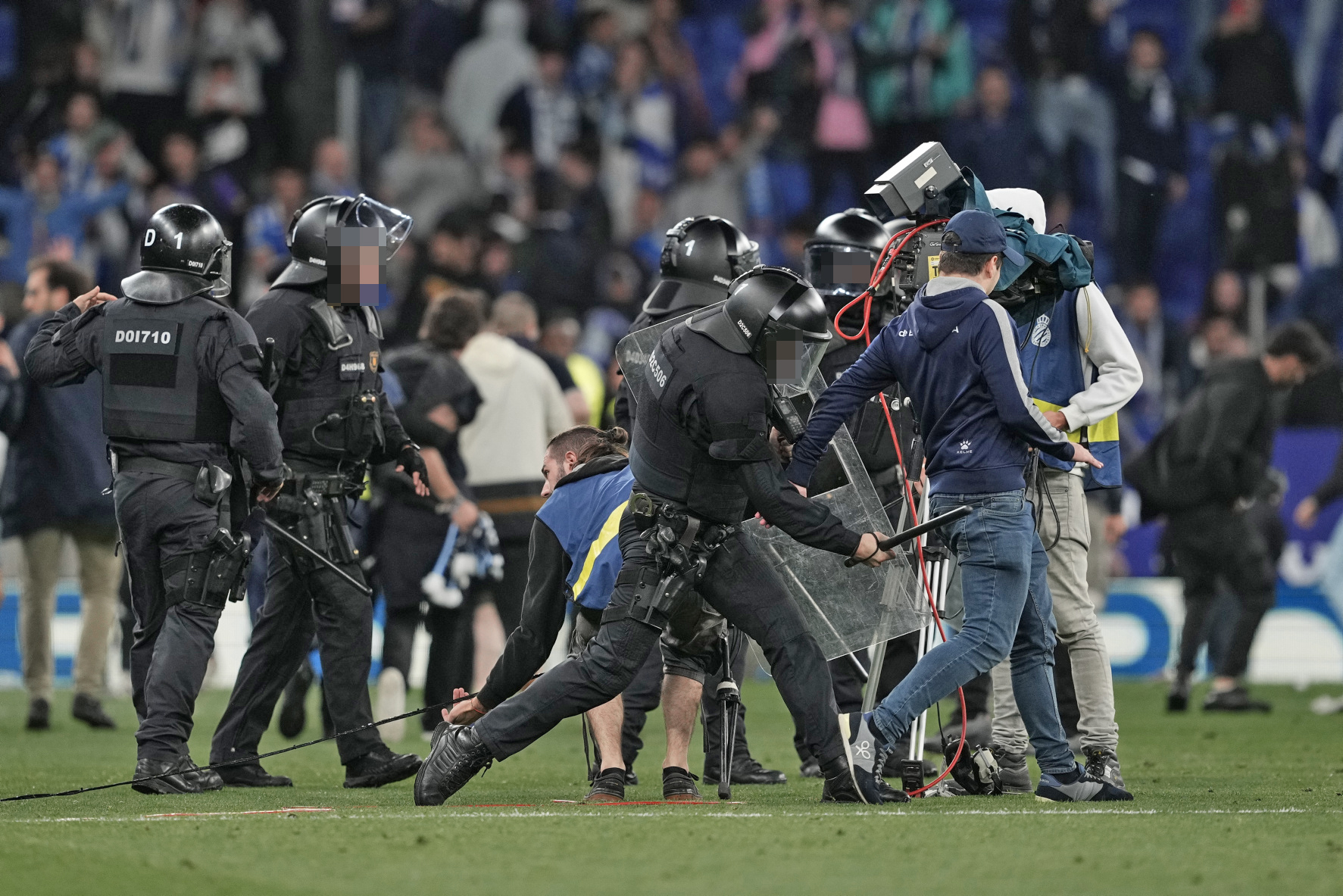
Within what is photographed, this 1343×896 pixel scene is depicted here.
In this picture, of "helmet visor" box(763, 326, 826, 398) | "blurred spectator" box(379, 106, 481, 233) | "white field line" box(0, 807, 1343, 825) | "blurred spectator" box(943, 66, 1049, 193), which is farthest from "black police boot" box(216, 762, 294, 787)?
"blurred spectator" box(943, 66, 1049, 193)

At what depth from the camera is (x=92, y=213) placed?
53.9 feet

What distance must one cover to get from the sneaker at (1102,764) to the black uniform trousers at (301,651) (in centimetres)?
277

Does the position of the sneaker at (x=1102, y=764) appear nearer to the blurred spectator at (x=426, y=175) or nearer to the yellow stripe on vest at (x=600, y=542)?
the yellow stripe on vest at (x=600, y=542)

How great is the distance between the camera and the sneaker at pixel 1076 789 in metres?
7.01

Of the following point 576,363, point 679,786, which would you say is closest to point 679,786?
point 679,786

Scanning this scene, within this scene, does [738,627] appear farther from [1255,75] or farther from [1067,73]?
[1255,75]

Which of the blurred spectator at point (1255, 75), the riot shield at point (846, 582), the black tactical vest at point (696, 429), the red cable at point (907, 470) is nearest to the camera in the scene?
the black tactical vest at point (696, 429)

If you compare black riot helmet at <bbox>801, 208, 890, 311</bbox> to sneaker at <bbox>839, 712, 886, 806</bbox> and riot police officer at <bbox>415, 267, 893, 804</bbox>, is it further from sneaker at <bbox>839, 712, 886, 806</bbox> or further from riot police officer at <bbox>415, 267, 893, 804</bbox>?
sneaker at <bbox>839, 712, 886, 806</bbox>

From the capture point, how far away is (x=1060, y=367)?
7551 millimetres

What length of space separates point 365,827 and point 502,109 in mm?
12631

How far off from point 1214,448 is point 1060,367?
17.2ft

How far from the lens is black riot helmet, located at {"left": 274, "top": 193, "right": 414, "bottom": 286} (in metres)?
8.02

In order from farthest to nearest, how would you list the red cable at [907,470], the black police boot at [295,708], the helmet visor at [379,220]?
the black police boot at [295,708], the helmet visor at [379,220], the red cable at [907,470]

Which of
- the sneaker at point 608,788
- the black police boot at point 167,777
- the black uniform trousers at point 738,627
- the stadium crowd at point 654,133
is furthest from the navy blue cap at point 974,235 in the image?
the stadium crowd at point 654,133
